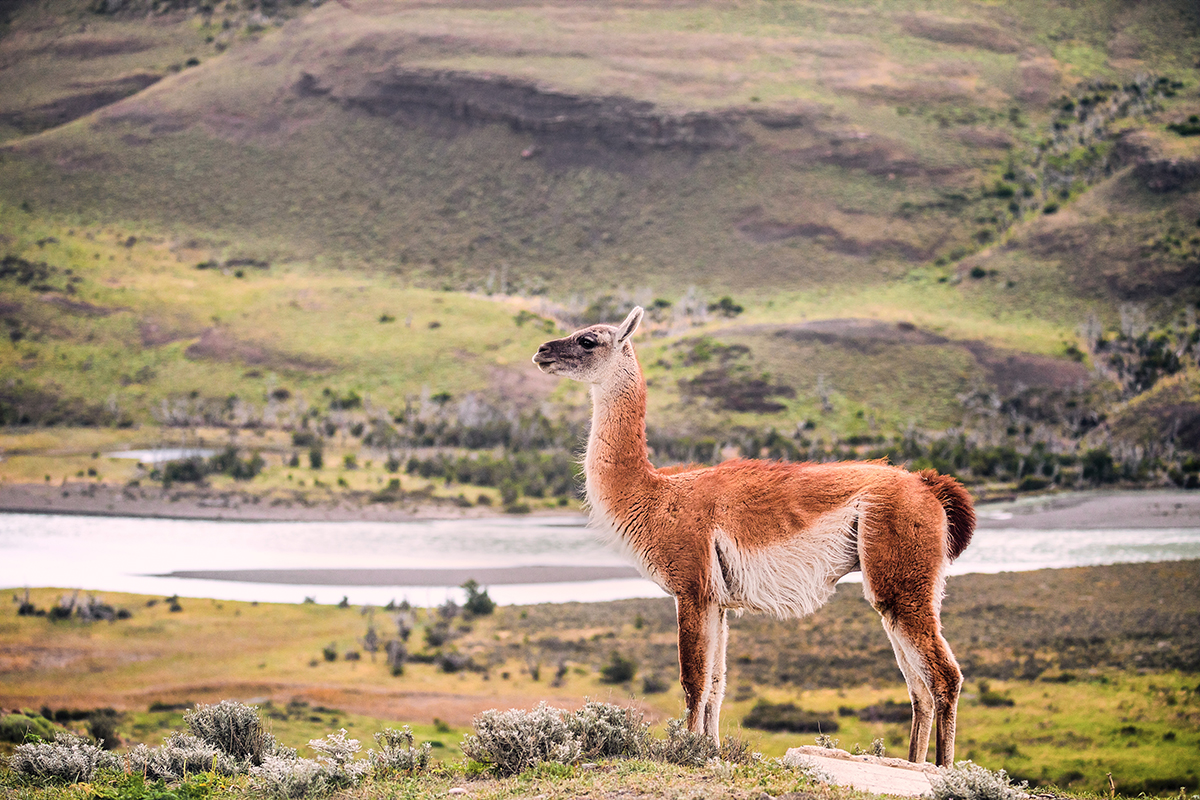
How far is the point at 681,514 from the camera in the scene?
8.30 m

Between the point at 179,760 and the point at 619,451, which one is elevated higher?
the point at 619,451

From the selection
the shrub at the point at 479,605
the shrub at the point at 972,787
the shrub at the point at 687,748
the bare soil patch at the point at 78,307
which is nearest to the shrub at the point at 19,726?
the shrub at the point at 687,748

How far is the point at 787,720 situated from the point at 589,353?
53.9 ft

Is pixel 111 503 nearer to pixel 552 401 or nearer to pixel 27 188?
pixel 552 401

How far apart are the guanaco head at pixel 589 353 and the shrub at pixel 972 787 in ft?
12.6

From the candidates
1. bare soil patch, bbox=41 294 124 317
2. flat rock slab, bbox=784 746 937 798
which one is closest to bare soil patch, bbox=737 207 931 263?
bare soil patch, bbox=41 294 124 317

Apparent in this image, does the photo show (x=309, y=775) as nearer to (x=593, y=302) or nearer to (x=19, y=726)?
(x=19, y=726)

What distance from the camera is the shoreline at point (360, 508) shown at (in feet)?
154

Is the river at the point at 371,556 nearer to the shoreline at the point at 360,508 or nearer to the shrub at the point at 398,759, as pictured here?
the shoreline at the point at 360,508

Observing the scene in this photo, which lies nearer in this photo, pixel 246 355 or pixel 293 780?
pixel 293 780

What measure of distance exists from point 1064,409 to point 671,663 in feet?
155

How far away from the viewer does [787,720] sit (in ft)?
75.2

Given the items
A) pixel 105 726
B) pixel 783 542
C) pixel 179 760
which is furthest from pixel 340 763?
pixel 105 726

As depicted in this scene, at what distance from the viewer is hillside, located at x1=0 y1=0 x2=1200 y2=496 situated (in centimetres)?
6869
